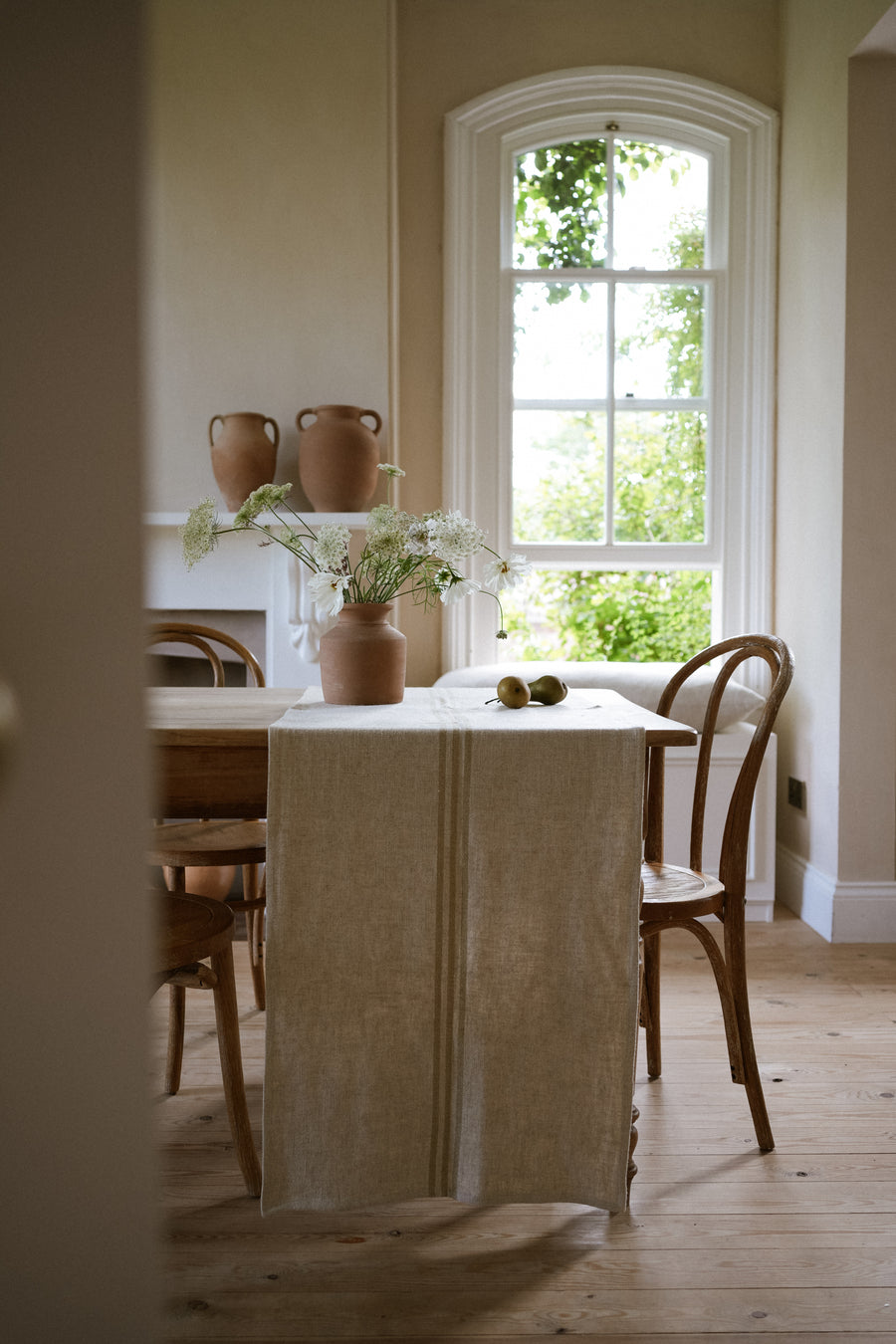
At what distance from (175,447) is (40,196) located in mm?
3580

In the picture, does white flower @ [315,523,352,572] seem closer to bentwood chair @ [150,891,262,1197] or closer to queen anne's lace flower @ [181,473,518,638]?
queen anne's lace flower @ [181,473,518,638]

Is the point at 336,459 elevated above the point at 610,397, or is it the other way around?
the point at 610,397

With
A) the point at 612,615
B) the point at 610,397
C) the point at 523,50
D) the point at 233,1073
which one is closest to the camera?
the point at 233,1073

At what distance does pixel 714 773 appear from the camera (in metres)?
3.39

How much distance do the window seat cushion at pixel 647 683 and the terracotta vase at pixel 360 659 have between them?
151cm

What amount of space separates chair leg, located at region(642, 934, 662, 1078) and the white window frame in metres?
1.99

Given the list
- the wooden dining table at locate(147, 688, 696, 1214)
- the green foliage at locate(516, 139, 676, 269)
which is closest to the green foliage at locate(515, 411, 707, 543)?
the green foliage at locate(516, 139, 676, 269)

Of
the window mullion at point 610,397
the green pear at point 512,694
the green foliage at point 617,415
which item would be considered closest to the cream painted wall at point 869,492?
the green foliage at point 617,415

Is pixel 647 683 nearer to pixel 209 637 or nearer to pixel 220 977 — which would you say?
pixel 209 637

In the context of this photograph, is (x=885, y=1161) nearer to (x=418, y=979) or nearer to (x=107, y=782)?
(x=418, y=979)

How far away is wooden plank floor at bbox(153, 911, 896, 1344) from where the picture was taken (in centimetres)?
140

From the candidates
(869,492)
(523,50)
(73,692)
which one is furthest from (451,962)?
(523,50)

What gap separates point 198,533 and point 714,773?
2.07 metres

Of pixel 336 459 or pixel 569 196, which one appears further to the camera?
pixel 569 196
